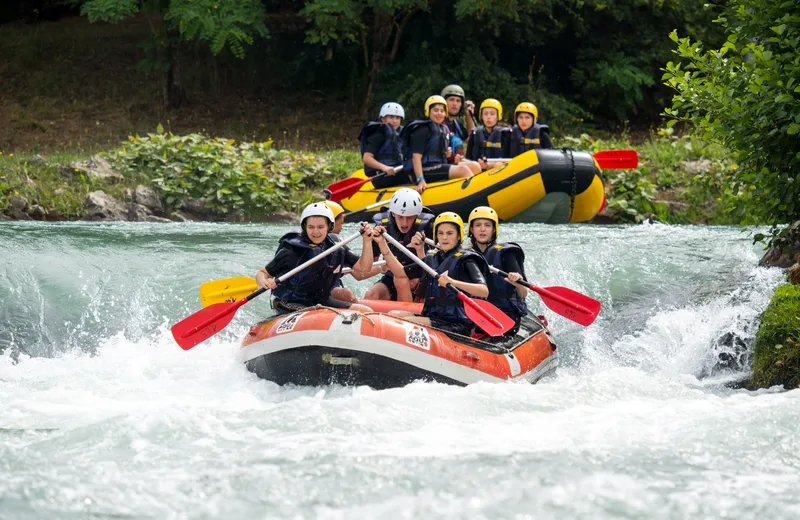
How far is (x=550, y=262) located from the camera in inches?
411

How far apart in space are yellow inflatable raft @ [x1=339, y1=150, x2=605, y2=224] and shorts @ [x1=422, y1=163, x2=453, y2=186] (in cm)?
16

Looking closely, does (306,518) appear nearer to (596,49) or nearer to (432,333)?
(432,333)

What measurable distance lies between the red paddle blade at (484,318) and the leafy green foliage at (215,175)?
797cm

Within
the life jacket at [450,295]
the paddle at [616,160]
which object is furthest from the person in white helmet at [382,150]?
the life jacket at [450,295]

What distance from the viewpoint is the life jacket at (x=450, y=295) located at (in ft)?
24.3

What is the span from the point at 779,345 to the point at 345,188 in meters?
6.48

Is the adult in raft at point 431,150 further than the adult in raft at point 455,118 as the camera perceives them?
No

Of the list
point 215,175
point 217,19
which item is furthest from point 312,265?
point 217,19

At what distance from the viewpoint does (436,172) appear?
12.8 metres

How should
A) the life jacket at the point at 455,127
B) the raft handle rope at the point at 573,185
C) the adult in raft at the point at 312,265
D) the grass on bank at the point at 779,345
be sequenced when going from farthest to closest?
the life jacket at the point at 455,127
the raft handle rope at the point at 573,185
the adult in raft at the point at 312,265
the grass on bank at the point at 779,345

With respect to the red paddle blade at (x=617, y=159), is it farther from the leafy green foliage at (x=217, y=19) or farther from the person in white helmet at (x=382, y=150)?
the leafy green foliage at (x=217, y=19)

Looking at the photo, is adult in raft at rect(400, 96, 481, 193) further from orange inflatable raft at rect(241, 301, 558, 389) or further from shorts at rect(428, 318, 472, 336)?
orange inflatable raft at rect(241, 301, 558, 389)

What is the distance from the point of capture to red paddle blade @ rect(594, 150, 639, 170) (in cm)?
1334

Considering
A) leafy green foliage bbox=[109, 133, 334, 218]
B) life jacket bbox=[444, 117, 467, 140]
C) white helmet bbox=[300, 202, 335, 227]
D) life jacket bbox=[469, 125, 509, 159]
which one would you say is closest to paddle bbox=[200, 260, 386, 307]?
white helmet bbox=[300, 202, 335, 227]
